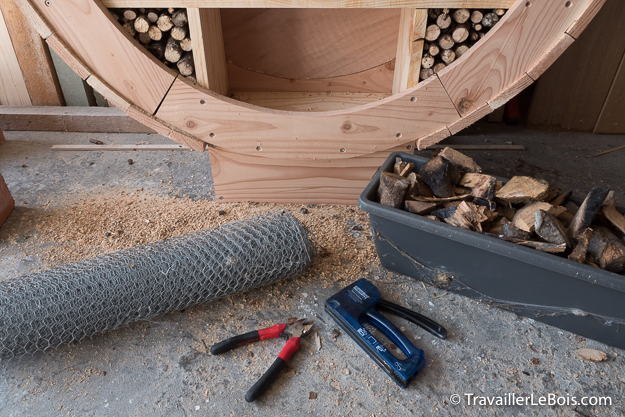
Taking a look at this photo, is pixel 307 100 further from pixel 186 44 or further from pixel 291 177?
pixel 186 44

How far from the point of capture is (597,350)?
37.6 inches

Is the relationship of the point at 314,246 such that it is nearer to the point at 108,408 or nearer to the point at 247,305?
the point at 247,305

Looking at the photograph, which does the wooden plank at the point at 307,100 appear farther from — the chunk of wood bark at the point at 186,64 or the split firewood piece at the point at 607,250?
the split firewood piece at the point at 607,250

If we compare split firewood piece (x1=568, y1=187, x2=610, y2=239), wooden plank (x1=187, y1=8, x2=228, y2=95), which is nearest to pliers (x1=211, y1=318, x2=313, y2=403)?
split firewood piece (x1=568, y1=187, x2=610, y2=239)

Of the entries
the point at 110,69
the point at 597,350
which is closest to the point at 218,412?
the point at 597,350

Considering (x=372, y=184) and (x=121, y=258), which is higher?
(x=372, y=184)

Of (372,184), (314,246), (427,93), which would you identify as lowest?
(314,246)

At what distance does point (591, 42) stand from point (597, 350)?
1.37 metres

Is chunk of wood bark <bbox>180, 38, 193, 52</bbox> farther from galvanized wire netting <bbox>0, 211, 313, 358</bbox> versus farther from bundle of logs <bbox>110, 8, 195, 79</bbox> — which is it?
galvanized wire netting <bbox>0, 211, 313, 358</bbox>

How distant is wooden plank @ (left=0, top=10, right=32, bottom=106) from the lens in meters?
1.88

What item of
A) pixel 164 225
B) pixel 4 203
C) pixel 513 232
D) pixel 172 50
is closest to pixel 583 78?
pixel 513 232

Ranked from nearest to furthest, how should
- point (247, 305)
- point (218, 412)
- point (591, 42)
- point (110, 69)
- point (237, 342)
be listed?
point (218, 412), point (237, 342), point (247, 305), point (110, 69), point (591, 42)

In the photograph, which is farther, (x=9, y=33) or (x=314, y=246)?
(x=9, y=33)

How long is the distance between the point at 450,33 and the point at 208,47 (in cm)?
71
